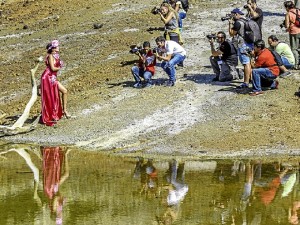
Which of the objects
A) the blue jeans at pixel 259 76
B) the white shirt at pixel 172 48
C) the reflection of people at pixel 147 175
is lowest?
the reflection of people at pixel 147 175

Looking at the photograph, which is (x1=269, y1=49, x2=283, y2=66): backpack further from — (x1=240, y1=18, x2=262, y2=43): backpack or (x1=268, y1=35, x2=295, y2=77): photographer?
(x1=268, y1=35, x2=295, y2=77): photographer

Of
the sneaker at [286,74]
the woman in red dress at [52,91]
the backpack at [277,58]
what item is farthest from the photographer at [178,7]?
the woman in red dress at [52,91]

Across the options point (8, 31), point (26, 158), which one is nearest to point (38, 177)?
point (26, 158)

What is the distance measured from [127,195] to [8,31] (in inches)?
647

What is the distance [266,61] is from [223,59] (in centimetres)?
135

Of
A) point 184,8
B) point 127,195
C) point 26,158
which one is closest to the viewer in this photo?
point 127,195

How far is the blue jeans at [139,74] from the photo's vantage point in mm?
18500

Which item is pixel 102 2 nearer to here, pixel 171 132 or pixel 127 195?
pixel 171 132

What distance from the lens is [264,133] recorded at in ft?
51.6

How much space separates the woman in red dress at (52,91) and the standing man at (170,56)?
2275mm

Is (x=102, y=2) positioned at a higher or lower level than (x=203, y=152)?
higher

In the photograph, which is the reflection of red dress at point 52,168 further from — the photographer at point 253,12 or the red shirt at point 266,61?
the photographer at point 253,12

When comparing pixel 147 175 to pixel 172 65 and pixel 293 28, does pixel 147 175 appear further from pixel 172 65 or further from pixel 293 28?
pixel 293 28

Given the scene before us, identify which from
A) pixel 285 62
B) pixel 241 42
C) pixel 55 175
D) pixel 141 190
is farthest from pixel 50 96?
pixel 285 62
